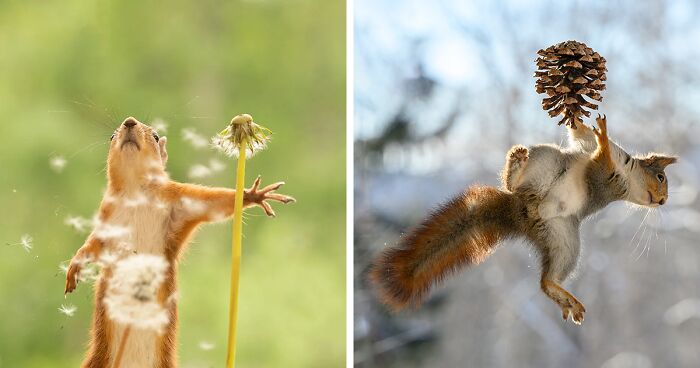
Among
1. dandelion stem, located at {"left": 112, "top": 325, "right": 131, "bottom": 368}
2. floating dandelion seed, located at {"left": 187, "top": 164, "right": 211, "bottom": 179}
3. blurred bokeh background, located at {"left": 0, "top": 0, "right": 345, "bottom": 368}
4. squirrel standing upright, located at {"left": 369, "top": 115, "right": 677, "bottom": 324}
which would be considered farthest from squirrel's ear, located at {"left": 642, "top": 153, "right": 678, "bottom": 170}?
dandelion stem, located at {"left": 112, "top": 325, "right": 131, "bottom": 368}

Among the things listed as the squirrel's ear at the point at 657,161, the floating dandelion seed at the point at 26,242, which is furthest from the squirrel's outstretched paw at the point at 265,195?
the squirrel's ear at the point at 657,161

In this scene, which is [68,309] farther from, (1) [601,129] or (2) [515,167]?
(1) [601,129]

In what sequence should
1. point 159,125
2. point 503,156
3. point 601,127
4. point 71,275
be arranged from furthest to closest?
point 503,156 → point 159,125 → point 71,275 → point 601,127

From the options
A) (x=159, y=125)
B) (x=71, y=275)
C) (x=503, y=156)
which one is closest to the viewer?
(x=71, y=275)

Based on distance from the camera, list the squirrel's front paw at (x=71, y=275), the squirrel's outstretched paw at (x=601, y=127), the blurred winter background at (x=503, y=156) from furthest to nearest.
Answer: the blurred winter background at (x=503, y=156) < the squirrel's front paw at (x=71, y=275) < the squirrel's outstretched paw at (x=601, y=127)

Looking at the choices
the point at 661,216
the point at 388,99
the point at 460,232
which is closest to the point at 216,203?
the point at 460,232

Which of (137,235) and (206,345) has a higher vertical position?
(137,235)

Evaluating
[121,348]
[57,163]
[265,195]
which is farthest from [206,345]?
[57,163]

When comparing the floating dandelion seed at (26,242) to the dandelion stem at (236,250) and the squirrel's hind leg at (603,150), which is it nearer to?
the dandelion stem at (236,250)
